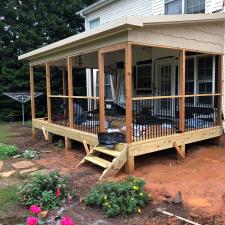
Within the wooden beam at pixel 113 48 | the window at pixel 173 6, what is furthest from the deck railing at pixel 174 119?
the window at pixel 173 6

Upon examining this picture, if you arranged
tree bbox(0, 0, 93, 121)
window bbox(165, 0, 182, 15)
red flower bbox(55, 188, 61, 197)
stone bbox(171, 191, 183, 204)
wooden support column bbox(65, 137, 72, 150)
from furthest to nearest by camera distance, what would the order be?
tree bbox(0, 0, 93, 121) → window bbox(165, 0, 182, 15) → wooden support column bbox(65, 137, 72, 150) → red flower bbox(55, 188, 61, 197) → stone bbox(171, 191, 183, 204)

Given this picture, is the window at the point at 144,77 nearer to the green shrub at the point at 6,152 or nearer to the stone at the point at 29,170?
the green shrub at the point at 6,152

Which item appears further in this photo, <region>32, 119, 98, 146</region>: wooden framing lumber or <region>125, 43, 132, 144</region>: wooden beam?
<region>32, 119, 98, 146</region>: wooden framing lumber

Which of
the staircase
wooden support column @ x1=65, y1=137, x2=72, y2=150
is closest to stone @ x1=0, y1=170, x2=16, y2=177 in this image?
the staircase

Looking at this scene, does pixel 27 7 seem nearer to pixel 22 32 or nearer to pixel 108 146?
pixel 22 32

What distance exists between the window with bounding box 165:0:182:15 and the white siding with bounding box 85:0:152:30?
0.86 meters

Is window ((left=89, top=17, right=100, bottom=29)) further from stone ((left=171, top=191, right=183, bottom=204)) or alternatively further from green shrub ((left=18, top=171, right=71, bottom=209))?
stone ((left=171, top=191, right=183, bottom=204))

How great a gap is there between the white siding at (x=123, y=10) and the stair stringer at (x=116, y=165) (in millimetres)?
6862

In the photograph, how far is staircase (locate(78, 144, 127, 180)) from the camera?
5.32m

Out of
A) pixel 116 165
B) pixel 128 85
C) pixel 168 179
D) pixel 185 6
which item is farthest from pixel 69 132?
pixel 185 6

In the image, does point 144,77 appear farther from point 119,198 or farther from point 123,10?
point 119,198

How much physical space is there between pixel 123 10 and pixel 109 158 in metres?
7.78

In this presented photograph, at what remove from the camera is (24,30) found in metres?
16.6

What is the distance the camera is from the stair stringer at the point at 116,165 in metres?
5.25
